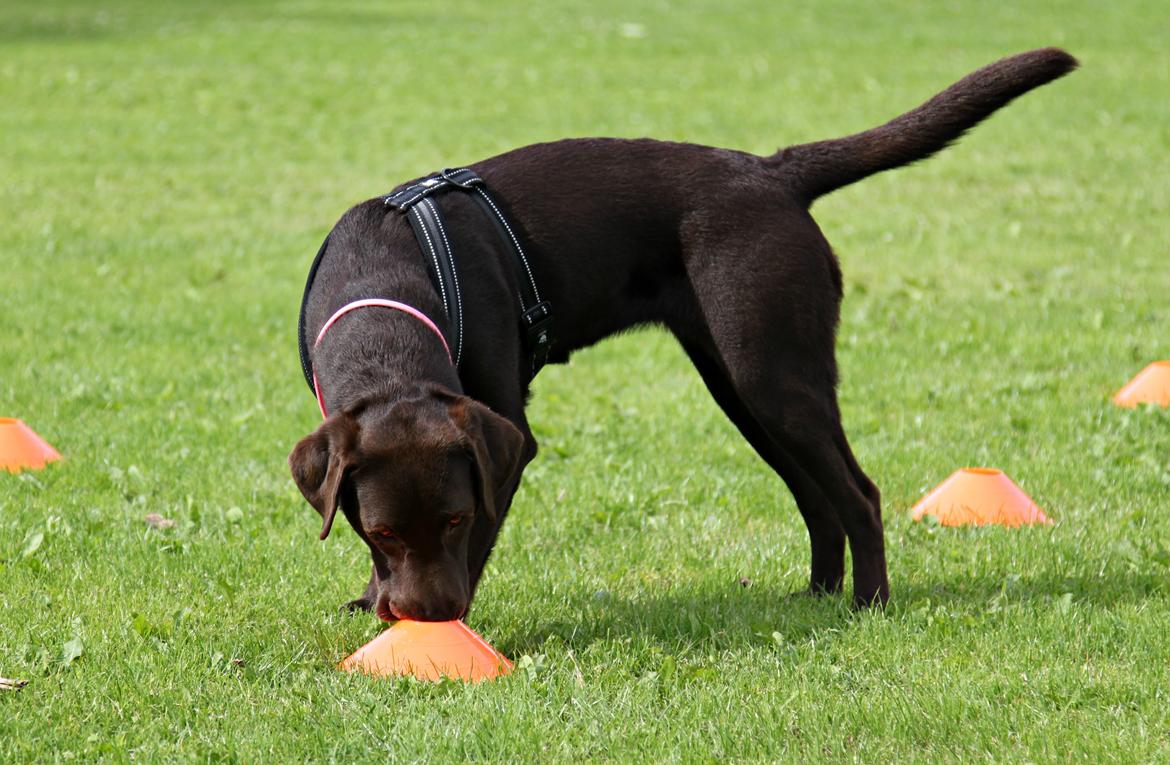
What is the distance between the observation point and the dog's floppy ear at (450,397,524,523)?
13.8 feet

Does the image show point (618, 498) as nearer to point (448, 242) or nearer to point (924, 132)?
point (448, 242)

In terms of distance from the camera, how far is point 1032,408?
25.0 feet

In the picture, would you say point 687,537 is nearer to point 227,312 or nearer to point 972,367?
point 972,367

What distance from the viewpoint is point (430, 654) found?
4293 millimetres

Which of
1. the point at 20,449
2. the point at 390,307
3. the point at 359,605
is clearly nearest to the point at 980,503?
A: the point at 359,605

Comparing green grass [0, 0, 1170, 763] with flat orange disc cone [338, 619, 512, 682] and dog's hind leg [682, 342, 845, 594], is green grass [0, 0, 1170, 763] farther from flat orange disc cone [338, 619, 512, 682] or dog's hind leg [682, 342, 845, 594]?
dog's hind leg [682, 342, 845, 594]

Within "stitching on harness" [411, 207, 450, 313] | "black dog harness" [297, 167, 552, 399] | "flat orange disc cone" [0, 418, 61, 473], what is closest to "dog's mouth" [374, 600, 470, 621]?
"black dog harness" [297, 167, 552, 399]

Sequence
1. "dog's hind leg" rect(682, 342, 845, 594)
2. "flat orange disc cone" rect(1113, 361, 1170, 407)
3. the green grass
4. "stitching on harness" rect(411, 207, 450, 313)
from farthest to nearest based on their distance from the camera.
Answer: "flat orange disc cone" rect(1113, 361, 1170, 407) < "dog's hind leg" rect(682, 342, 845, 594) < "stitching on harness" rect(411, 207, 450, 313) < the green grass

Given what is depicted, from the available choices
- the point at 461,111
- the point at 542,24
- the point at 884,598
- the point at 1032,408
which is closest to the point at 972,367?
the point at 1032,408

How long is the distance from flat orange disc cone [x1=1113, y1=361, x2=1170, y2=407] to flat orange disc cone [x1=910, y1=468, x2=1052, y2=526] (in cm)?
170

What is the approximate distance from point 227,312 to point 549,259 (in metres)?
5.42

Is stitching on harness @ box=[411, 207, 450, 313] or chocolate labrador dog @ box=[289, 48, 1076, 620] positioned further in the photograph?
stitching on harness @ box=[411, 207, 450, 313]

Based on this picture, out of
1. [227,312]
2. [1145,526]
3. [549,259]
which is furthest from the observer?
[227,312]

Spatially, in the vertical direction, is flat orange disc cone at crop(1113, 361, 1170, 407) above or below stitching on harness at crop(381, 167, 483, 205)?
below
